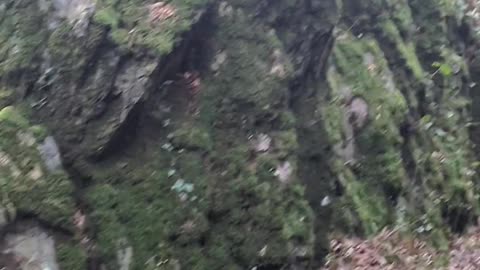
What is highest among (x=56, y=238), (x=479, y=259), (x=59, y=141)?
(x=59, y=141)

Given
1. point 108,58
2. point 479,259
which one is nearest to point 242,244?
point 108,58

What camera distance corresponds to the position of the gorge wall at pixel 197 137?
5.05m

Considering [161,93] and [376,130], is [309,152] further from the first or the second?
[161,93]

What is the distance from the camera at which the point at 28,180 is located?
15.5 feet

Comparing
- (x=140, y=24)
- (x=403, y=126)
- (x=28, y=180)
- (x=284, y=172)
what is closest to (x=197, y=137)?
(x=284, y=172)

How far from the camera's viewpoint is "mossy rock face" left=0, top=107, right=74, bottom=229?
461 centimetres

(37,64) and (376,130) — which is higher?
(37,64)

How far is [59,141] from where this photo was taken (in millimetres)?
5176

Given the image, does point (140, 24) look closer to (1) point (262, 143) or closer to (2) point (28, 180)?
(1) point (262, 143)

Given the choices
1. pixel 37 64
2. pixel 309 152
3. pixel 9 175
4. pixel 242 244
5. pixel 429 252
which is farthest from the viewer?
pixel 429 252

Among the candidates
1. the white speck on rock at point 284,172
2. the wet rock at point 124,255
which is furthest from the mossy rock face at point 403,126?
the wet rock at point 124,255

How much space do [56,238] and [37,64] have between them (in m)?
1.54

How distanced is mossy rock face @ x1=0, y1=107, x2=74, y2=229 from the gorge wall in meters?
0.01

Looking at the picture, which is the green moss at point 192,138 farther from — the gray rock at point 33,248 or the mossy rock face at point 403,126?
the mossy rock face at point 403,126
